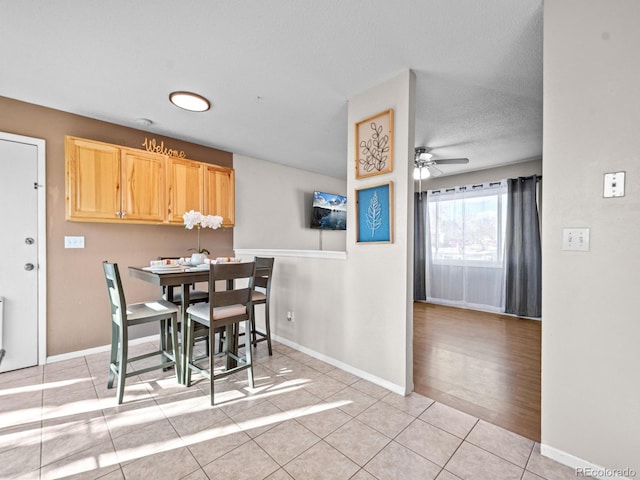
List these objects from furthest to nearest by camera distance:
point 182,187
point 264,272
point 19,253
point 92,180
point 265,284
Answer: point 182,187, point 265,284, point 264,272, point 92,180, point 19,253

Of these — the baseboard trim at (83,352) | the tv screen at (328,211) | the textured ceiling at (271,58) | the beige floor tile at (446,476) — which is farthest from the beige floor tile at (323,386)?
the tv screen at (328,211)

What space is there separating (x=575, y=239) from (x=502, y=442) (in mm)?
1263

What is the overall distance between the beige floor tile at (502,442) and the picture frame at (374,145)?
6.25 ft

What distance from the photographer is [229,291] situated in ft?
7.14

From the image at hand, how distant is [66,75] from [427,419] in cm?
374

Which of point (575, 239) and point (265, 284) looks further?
point (265, 284)

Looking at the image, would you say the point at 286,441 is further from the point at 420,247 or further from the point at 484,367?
the point at 420,247

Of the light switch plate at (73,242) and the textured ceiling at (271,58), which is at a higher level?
the textured ceiling at (271,58)

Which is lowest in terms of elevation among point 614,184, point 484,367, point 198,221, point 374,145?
point 484,367

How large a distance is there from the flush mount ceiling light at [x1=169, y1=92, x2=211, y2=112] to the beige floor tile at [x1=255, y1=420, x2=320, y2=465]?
9.02 feet

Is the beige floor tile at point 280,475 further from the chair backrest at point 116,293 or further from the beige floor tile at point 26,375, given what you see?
the beige floor tile at point 26,375

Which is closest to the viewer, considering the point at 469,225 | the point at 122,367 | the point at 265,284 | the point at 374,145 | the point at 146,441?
the point at 146,441

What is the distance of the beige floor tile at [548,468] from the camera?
1.46 m

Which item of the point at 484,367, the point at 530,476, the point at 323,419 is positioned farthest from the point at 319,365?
the point at 530,476
